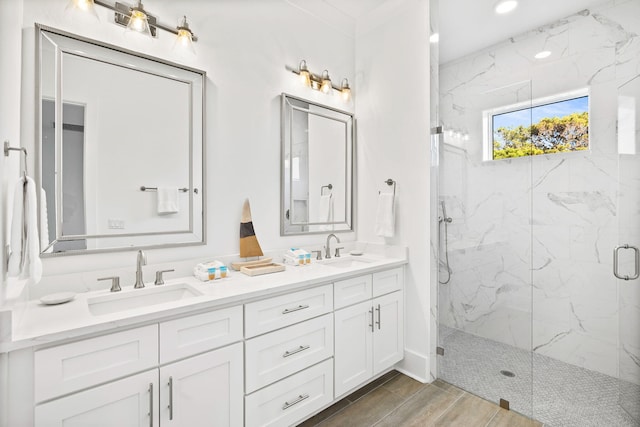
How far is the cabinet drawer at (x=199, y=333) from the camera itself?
4.12 ft

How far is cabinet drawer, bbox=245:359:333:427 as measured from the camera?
4.98 feet


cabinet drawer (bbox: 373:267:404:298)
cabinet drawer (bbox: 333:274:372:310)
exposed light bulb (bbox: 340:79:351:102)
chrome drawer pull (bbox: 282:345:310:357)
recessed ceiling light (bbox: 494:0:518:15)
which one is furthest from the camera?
exposed light bulb (bbox: 340:79:351:102)

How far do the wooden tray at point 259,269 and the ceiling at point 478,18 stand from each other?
2124 millimetres

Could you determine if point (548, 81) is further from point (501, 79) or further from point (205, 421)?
point (205, 421)

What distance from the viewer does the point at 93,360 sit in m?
1.10

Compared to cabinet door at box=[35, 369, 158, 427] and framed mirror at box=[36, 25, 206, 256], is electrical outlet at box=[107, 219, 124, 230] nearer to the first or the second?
framed mirror at box=[36, 25, 206, 256]

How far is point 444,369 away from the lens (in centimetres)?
229

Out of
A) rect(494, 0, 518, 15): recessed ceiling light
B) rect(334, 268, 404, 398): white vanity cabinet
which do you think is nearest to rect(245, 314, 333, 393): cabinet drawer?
rect(334, 268, 404, 398): white vanity cabinet

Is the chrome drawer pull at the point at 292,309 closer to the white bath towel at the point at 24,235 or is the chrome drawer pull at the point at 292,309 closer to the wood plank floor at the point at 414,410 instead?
the wood plank floor at the point at 414,410

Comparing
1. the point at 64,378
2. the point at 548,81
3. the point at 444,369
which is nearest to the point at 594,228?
the point at 548,81

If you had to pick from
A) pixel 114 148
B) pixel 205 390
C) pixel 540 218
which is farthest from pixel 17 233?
pixel 540 218

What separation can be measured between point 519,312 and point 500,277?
26cm

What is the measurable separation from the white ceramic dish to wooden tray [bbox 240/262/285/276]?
81 cm

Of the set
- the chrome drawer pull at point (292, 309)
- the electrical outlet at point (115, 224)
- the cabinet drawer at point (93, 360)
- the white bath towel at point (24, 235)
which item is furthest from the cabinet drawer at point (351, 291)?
the white bath towel at point (24, 235)
